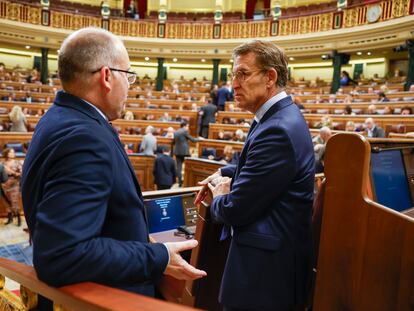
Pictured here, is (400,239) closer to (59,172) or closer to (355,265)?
(355,265)

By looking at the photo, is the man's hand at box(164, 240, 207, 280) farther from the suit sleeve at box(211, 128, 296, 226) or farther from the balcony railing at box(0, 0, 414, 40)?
the balcony railing at box(0, 0, 414, 40)

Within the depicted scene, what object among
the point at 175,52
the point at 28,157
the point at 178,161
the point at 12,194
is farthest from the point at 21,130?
the point at 175,52

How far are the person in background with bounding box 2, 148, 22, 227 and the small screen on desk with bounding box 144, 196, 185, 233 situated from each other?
13.7 feet

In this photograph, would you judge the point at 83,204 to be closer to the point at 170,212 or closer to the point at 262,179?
the point at 262,179

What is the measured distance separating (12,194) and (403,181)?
17.5 feet

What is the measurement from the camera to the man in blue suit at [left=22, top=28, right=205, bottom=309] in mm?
805

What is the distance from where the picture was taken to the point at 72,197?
32.0 inches

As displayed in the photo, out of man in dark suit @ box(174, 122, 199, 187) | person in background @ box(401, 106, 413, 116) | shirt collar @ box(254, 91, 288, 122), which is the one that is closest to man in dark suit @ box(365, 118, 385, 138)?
person in background @ box(401, 106, 413, 116)

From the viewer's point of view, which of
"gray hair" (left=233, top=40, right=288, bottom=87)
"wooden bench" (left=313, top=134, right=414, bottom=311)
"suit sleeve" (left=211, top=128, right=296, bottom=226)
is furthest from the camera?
"gray hair" (left=233, top=40, right=288, bottom=87)

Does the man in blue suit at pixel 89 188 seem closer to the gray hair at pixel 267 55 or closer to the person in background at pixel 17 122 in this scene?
the gray hair at pixel 267 55

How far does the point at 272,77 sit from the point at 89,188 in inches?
36.6

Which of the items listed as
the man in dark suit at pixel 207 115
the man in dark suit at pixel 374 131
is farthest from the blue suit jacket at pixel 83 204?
the man in dark suit at pixel 207 115

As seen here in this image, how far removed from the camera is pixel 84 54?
3.33 feet

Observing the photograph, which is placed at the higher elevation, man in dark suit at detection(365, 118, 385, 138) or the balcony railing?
the balcony railing
